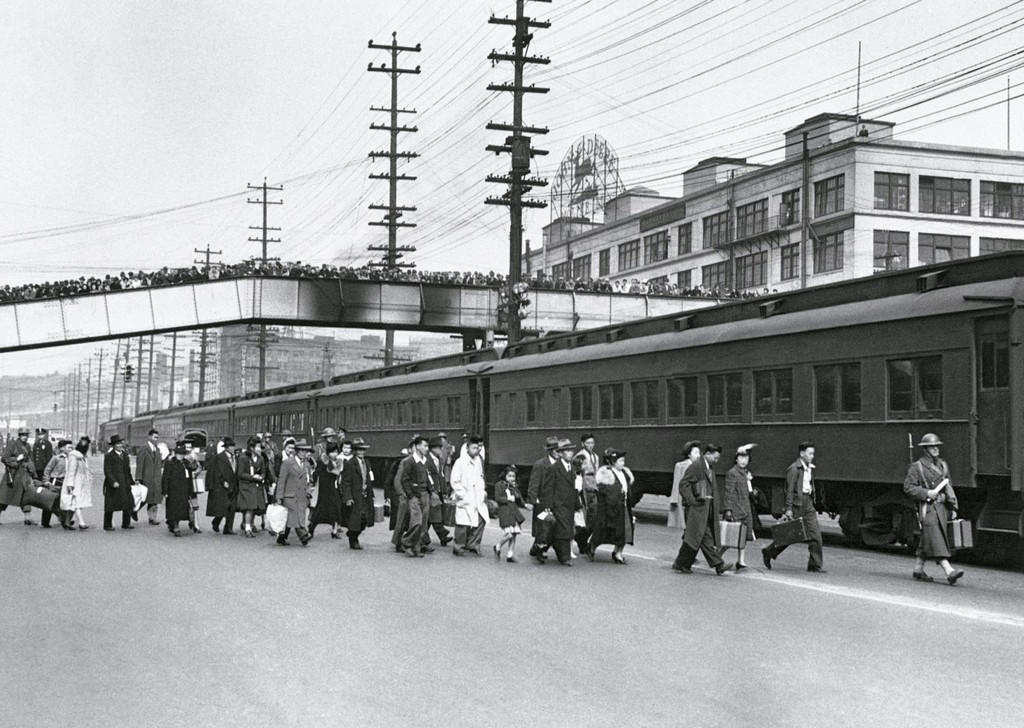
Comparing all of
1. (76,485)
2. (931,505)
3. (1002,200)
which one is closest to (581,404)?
(76,485)

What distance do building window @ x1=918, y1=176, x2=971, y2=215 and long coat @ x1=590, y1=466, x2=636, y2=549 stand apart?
53268mm

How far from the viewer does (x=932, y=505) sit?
46.2 feet

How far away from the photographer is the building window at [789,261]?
66438 millimetres

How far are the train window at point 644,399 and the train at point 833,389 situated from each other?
35 millimetres

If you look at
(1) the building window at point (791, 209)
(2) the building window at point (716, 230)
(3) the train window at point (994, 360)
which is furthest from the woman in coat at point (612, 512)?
(2) the building window at point (716, 230)

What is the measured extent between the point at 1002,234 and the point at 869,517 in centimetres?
5250

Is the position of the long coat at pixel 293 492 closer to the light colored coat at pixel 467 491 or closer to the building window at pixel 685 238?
the light colored coat at pixel 467 491

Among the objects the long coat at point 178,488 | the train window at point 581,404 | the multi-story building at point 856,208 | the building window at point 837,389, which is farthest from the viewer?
the multi-story building at point 856,208

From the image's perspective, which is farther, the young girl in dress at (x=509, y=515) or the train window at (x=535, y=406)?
the train window at (x=535, y=406)

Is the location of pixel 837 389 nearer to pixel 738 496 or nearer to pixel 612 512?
pixel 738 496

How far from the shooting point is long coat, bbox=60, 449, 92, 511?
832 inches

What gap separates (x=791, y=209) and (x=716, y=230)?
26.8 feet

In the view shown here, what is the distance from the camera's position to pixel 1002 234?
214 feet

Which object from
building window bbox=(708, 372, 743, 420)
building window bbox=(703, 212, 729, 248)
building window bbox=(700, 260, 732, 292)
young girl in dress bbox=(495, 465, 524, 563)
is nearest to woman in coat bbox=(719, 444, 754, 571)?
young girl in dress bbox=(495, 465, 524, 563)
